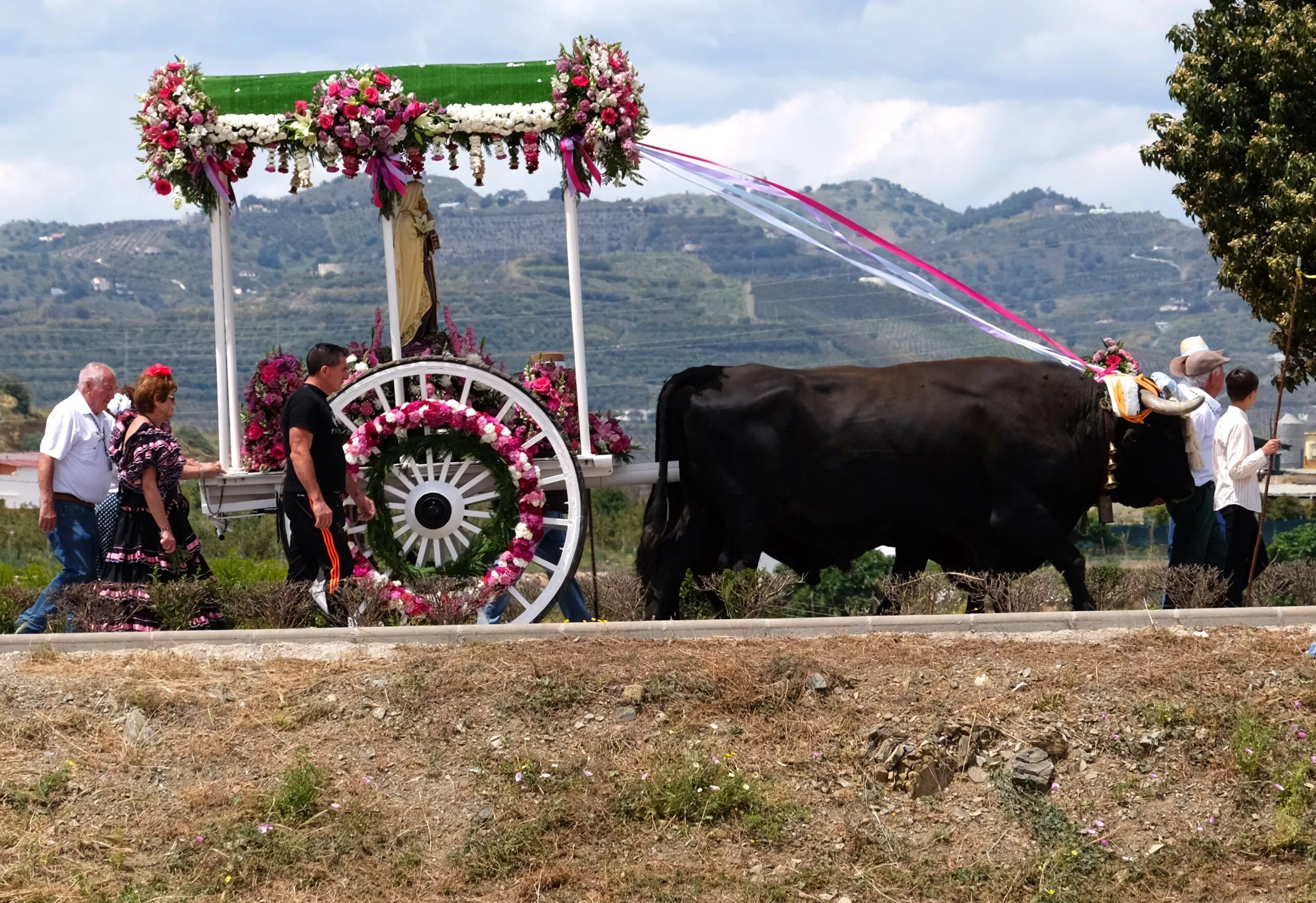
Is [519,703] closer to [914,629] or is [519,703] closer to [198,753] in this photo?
[198,753]

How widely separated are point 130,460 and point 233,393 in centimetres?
81

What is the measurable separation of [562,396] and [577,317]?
0.58 metres

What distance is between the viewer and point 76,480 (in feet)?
29.7

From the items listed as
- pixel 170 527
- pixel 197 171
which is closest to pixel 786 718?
pixel 170 527

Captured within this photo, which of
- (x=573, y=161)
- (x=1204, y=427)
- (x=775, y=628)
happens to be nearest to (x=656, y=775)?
(x=775, y=628)

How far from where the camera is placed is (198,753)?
7.16 meters

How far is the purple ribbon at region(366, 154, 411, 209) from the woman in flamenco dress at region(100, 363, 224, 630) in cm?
162

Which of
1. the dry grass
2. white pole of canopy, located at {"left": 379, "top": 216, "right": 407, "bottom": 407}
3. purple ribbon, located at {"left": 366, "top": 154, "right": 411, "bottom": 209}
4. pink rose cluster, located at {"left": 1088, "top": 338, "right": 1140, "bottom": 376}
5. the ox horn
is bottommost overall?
the dry grass

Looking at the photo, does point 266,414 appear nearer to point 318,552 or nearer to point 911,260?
point 318,552

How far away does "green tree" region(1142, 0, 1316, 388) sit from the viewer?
1382 centimetres

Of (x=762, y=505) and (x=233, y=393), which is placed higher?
(x=233, y=393)

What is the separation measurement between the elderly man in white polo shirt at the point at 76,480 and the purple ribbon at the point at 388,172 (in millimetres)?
1834

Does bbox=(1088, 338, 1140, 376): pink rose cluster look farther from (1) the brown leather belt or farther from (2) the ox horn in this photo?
(1) the brown leather belt

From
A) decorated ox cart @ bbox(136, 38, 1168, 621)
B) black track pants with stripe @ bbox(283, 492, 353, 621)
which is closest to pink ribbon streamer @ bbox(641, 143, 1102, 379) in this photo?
decorated ox cart @ bbox(136, 38, 1168, 621)
